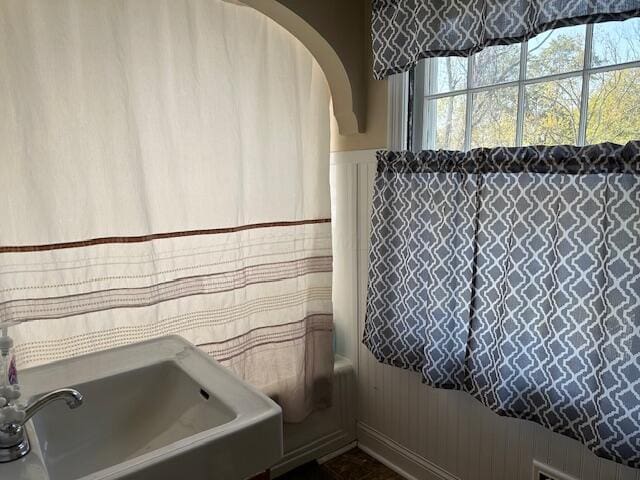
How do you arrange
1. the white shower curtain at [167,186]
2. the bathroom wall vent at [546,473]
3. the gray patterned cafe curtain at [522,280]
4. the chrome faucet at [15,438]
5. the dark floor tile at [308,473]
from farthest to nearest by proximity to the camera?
the dark floor tile at [308,473], the bathroom wall vent at [546,473], the white shower curtain at [167,186], the gray patterned cafe curtain at [522,280], the chrome faucet at [15,438]

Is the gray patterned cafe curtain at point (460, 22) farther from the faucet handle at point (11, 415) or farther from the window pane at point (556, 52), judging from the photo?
the faucet handle at point (11, 415)

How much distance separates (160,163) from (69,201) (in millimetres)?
308

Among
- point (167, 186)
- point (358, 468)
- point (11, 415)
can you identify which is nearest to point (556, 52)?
point (167, 186)

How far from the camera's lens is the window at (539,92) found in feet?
4.30

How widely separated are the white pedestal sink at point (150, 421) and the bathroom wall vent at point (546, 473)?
3.33 ft

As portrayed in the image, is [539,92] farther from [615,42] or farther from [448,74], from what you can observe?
[448,74]

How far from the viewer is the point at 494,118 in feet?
5.27

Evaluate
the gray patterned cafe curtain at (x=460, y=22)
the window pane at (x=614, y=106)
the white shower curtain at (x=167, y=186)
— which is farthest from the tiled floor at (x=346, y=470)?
the gray patterned cafe curtain at (x=460, y=22)

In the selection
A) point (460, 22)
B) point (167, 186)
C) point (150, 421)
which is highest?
point (460, 22)

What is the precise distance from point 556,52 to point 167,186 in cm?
131

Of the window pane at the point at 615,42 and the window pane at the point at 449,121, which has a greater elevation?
the window pane at the point at 615,42

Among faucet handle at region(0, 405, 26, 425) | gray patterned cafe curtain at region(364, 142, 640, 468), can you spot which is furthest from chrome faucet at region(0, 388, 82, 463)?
gray patterned cafe curtain at region(364, 142, 640, 468)

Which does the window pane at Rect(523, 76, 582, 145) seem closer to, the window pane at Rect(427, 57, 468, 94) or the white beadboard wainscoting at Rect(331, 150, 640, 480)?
the window pane at Rect(427, 57, 468, 94)

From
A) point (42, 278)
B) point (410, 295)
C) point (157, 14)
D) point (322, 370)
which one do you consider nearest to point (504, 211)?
point (410, 295)
